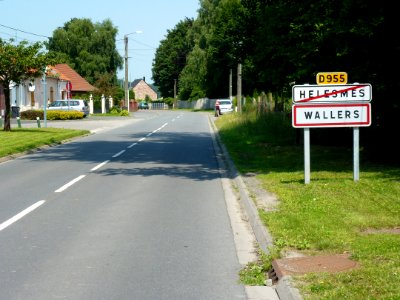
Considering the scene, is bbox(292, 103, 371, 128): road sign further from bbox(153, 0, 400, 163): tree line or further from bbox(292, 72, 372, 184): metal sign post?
bbox(153, 0, 400, 163): tree line

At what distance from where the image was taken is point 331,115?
12.4 meters

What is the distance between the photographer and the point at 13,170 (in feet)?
55.4

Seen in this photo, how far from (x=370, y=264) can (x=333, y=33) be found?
341 inches

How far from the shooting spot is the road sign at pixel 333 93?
12.2 metres

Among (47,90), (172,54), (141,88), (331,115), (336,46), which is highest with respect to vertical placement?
(172,54)

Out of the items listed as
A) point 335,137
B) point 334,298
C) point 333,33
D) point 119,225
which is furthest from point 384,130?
point 334,298

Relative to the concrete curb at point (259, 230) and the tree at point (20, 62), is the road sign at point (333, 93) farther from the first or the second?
the tree at point (20, 62)

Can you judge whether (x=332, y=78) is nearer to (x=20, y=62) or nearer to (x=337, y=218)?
(x=337, y=218)

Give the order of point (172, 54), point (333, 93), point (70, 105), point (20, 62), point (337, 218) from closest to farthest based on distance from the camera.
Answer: point (337, 218)
point (333, 93)
point (20, 62)
point (70, 105)
point (172, 54)

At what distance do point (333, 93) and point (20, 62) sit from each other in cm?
2055

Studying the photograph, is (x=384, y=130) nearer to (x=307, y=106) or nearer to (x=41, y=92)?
(x=307, y=106)

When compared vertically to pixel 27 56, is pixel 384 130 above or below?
below

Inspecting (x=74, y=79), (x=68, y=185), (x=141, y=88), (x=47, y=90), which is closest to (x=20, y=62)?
(x=68, y=185)

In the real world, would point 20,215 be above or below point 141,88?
below
